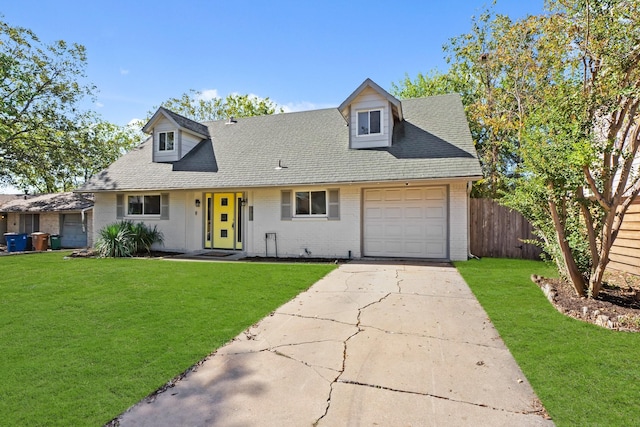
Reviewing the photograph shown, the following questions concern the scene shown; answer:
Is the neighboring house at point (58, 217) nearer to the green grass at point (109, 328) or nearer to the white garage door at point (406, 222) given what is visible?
the green grass at point (109, 328)

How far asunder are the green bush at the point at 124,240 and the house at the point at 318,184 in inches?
29.3

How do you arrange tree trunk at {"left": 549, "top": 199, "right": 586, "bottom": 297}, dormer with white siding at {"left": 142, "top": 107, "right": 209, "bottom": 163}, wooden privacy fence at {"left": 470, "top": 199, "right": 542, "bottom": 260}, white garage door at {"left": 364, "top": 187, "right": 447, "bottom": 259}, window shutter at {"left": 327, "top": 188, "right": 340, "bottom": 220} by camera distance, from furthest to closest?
dormer with white siding at {"left": 142, "top": 107, "right": 209, "bottom": 163}
window shutter at {"left": 327, "top": 188, "right": 340, "bottom": 220}
wooden privacy fence at {"left": 470, "top": 199, "right": 542, "bottom": 260}
white garage door at {"left": 364, "top": 187, "right": 447, "bottom": 259}
tree trunk at {"left": 549, "top": 199, "right": 586, "bottom": 297}

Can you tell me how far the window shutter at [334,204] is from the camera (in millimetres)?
10727

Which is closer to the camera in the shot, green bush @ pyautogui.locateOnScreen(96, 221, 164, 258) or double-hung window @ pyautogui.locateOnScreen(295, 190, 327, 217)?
double-hung window @ pyautogui.locateOnScreen(295, 190, 327, 217)

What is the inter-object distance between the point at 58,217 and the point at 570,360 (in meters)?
23.4

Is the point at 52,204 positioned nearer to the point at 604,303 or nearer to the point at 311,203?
the point at 311,203

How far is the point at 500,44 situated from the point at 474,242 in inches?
374

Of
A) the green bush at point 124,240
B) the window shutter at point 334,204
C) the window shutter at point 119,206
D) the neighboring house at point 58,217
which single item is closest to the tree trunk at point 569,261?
the window shutter at point 334,204

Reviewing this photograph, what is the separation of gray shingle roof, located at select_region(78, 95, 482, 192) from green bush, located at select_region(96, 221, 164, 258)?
159 cm

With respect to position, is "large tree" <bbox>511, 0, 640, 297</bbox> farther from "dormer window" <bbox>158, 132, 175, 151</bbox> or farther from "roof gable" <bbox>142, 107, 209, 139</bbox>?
"dormer window" <bbox>158, 132, 175, 151</bbox>

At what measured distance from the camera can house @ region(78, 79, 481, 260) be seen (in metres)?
10.1

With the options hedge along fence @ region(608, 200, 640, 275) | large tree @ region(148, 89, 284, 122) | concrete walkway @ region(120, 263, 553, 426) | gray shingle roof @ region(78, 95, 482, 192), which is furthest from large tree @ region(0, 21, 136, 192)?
hedge along fence @ region(608, 200, 640, 275)

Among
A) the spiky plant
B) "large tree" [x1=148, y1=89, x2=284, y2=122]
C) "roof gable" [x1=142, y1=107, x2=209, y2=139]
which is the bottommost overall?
the spiky plant

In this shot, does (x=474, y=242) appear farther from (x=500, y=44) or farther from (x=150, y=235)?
(x=150, y=235)
